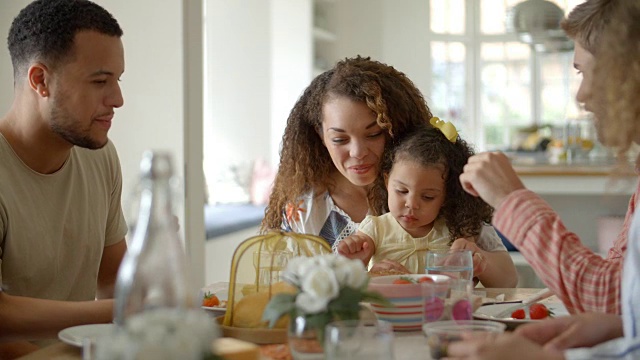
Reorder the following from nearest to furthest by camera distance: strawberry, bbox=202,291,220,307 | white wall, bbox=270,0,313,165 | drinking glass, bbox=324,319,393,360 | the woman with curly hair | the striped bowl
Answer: drinking glass, bbox=324,319,393,360 → the striped bowl → strawberry, bbox=202,291,220,307 → the woman with curly hair → white wall, bbox=270,0,313,165

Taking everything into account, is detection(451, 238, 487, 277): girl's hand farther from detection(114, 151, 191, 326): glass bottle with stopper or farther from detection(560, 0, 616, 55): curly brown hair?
detection(114, 151, 191, 326): glass bottle with stopper

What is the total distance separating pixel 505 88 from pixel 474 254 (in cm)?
858

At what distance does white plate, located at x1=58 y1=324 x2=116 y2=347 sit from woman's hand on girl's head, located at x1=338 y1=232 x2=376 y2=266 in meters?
0.69

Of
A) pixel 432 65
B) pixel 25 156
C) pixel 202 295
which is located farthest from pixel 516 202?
pixel 432 65

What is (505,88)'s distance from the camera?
33.6ft

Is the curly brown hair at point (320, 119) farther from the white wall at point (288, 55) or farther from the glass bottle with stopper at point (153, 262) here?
the white wall at point (288, 55)

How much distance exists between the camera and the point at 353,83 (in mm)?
2369

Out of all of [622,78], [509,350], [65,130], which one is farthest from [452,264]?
[65,130]

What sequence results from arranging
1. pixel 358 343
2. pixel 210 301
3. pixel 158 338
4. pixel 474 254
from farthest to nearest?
pixel 474 254
pixel 210 301
pixel 358 343
pixel 158 338

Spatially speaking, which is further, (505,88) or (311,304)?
(505,88)

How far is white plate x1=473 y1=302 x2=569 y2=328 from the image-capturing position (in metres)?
1.54

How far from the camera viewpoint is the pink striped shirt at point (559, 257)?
1411mm

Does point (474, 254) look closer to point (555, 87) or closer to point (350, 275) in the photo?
point (350, 275)

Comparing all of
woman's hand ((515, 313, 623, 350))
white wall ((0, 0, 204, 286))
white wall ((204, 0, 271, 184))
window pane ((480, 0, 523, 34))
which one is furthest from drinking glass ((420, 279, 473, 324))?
window pane ((480, 0, 523, 34))
